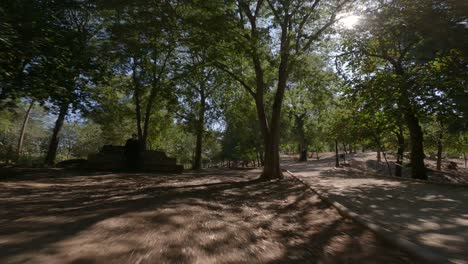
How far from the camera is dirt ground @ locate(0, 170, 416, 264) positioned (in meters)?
3.47

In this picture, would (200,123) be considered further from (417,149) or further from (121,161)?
(417,149)

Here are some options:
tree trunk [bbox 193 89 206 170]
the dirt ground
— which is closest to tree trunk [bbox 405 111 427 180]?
the dirt ground

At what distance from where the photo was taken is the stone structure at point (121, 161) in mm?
16453

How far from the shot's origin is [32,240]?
3693mm

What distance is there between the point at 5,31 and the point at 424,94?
14745mm

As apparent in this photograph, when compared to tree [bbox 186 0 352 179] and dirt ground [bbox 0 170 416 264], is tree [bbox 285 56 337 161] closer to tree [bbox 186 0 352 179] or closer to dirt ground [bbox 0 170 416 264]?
tree [bbox 186 0 352 179]

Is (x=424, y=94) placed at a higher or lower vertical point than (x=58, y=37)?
lower

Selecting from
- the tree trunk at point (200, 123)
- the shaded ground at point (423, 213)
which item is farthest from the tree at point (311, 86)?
the tree trunk at point (200, 123)

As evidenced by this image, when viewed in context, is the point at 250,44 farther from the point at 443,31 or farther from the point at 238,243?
the point at 238,243

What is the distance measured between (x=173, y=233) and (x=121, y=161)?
1390 centimetres

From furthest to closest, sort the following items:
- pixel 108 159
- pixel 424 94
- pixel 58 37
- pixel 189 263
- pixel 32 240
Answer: pixel 108 159 → pixel 424 94 → pixel 58 37 → pixel 32 240 → pixel 189 263

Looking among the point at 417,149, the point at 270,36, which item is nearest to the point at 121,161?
the point at 270,36

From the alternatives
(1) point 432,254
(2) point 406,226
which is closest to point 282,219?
(2) point 406,226

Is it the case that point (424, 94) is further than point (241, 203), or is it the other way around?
point (424, 94)
